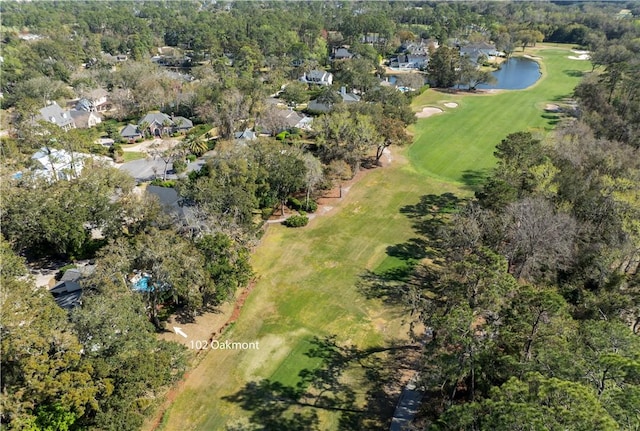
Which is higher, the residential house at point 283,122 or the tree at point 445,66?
the tree at point 445,66

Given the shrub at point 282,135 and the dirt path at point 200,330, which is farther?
the shrub at point 282,135

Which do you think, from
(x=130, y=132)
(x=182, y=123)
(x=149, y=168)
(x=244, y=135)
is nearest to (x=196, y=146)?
(x=244, y=135)

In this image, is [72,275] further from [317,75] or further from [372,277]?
[317,75]

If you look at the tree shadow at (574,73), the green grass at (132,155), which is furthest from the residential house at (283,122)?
the tree shadow at (574,73)

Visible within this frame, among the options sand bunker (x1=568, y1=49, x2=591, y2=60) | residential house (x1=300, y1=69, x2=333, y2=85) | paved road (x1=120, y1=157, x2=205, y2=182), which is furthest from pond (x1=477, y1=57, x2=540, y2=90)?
paved road (x1=120, y1=157, x2=205, y2=182)

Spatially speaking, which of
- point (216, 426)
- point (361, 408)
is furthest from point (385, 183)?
point (216, 426)

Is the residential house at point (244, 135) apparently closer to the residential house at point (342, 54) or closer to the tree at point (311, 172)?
the tree at point (311, 172)
